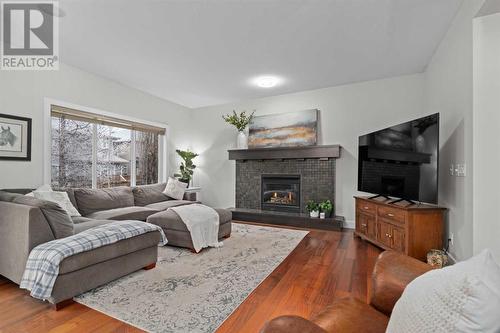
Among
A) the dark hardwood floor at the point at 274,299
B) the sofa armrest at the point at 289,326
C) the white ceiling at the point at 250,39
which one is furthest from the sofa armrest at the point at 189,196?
the sofa armrest at the point at 289,326

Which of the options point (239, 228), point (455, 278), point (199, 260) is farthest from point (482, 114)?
point (239, 228)

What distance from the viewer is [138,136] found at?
5.23 meters

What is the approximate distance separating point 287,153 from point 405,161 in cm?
225

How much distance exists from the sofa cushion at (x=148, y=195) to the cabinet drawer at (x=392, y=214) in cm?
379

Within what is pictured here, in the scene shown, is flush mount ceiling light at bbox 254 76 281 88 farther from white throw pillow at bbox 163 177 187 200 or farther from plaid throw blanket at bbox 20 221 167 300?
plaid throw blanket at bbox 20 221 167 300

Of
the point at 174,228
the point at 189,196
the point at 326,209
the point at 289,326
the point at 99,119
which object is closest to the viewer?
the point at 289,326

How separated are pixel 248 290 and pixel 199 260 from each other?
2.90ft

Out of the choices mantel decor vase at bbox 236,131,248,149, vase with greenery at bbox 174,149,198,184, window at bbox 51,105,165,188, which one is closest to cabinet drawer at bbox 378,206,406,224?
mantel decor vase at bbox 236,131,248,149

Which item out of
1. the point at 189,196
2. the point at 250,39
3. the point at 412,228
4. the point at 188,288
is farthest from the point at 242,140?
the point at 188,288

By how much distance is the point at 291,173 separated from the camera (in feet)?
16.6

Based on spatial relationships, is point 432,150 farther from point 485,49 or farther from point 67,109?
point 67,109

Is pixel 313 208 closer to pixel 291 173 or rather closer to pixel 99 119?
pixel 291 173

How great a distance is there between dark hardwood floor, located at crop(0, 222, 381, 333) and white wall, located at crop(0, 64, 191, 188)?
63.0 inches

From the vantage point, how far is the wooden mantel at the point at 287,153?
15.1 feet
